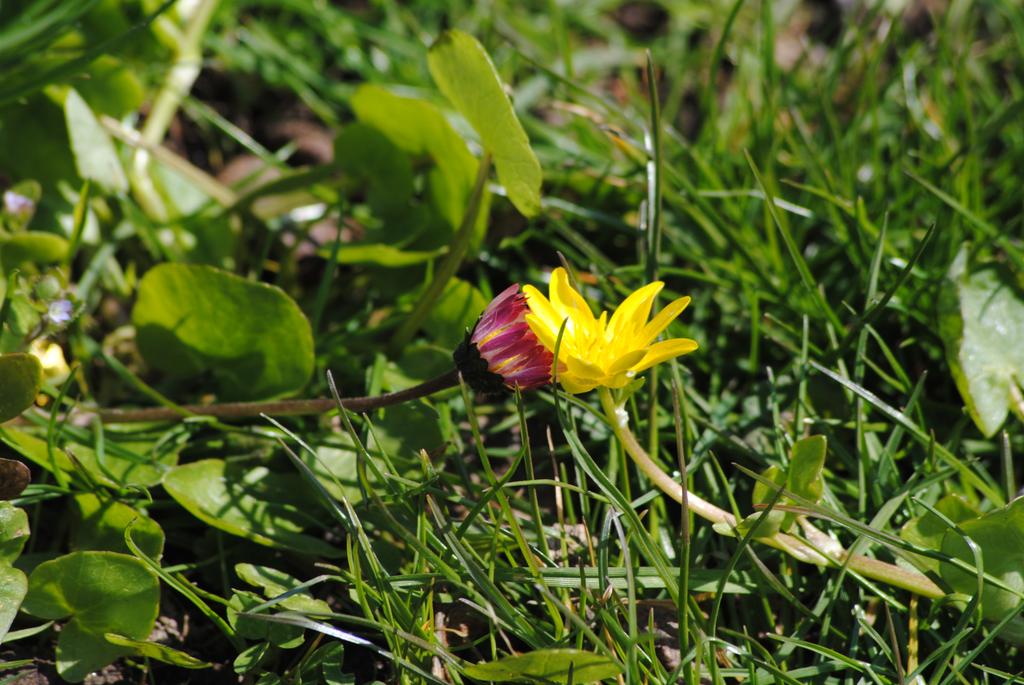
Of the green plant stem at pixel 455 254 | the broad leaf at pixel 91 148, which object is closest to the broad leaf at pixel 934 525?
the green plant stem at pixel 455 254

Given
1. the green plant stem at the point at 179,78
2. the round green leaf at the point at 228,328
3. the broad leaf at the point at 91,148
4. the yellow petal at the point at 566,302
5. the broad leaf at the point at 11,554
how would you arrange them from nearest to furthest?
the broad leaf at the point at 11,554, the yellow petal at the point at 566,302, the round green leaf at the point at 228,328, the broad leaf at the point at 91,148, the green plant stem at the point at 179,78

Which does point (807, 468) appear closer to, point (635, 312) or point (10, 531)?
point (635, 312)

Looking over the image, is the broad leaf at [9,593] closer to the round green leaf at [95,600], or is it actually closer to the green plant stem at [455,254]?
the round green leaf at [95,600]

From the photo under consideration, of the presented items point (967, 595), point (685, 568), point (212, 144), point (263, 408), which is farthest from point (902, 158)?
point (212, 144)

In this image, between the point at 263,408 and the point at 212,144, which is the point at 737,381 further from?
the point at 212,144

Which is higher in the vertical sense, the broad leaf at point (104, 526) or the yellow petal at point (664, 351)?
the yellow petal at point (664, 351)

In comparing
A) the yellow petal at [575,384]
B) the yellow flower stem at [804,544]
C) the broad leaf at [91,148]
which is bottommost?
the yellow flower stem at [804,544]

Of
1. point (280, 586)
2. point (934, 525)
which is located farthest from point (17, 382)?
point (934, 525)
